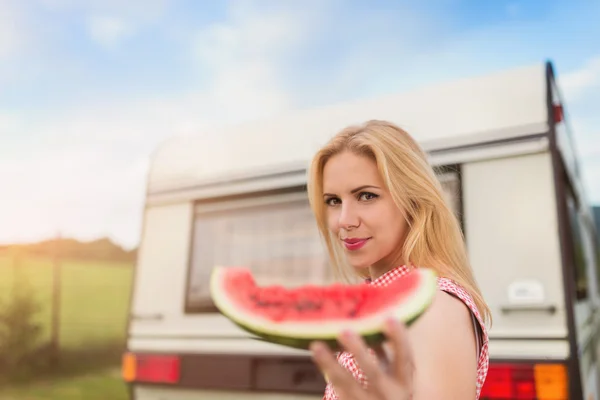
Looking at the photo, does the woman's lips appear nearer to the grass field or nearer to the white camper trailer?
the white camper trailer

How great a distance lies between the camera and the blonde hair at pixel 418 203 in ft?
5.44

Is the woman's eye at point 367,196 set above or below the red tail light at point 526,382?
above

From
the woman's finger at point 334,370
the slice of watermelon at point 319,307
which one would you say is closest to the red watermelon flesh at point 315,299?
the slice of watermelon at point 319,307

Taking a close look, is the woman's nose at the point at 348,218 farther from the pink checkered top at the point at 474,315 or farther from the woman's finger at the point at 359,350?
the woman's finger at the point at 359,350

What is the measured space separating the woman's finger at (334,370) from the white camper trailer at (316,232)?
250cm

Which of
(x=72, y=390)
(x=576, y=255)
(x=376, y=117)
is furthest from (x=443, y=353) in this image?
(x=72, y=390)

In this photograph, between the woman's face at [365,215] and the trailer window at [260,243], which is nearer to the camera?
the woman's face at [365,215]

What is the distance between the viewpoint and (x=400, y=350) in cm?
105

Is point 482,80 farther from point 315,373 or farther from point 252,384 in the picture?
point 252,384

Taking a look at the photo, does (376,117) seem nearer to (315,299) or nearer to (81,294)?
(315,299)

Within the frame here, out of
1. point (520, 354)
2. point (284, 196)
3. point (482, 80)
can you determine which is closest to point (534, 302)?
point (520, 354)

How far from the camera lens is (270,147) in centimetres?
452

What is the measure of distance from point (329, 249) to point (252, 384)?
2.16m

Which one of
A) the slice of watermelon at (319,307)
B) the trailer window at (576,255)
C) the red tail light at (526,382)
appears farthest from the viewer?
the trailer window at (576,255)
